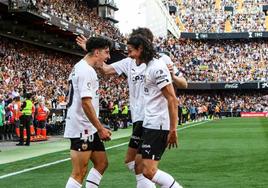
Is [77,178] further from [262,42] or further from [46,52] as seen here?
[262,42]

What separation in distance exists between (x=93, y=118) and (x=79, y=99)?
1.27 feet

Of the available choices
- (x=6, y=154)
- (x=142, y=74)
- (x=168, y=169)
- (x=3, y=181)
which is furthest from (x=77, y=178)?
(x=6, y=154)

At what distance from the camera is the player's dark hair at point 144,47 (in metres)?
7.07

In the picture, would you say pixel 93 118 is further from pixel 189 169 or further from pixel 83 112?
pixel 189 169

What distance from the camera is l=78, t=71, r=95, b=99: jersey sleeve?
6.91m

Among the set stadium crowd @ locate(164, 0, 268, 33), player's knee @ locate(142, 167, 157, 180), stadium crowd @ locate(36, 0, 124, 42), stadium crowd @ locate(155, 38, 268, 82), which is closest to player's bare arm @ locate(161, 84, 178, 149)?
player's knee @ locate(142, 167, 157, 180)

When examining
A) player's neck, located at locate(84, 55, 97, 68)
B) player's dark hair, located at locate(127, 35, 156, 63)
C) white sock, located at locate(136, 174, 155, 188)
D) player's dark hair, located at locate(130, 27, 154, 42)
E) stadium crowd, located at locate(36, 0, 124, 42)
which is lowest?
white sock, located at locate(136, 174, 155, 188)

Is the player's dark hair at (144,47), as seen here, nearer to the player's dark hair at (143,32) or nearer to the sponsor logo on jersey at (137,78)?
the player's dark hair at (143,32)

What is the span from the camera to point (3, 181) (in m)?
11.1

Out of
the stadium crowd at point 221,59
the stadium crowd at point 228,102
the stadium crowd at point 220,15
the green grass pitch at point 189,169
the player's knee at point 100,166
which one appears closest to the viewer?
the player's knee at point 100,166

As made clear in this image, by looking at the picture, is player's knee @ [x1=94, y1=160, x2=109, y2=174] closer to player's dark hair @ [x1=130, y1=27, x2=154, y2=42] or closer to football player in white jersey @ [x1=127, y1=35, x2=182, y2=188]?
football player in white jersey @ [x1=127, y1=35, x2=182, y2=188]

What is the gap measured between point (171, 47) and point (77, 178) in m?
65.0

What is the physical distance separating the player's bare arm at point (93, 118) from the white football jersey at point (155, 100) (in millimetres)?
569

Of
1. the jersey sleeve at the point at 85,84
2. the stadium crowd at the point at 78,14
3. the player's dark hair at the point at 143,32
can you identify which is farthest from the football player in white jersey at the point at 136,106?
the stadium crowd at the point at 78,14
